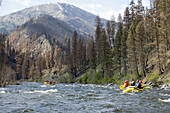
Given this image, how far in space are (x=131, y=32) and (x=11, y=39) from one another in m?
172

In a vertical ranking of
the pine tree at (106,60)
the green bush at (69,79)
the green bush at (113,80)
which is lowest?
the green bush at (69,79)

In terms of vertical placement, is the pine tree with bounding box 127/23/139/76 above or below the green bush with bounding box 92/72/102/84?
above

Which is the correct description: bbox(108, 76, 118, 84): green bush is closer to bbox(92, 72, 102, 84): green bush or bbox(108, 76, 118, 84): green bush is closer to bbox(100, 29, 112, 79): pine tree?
bbox(100, 29, 112, 79): pine tree

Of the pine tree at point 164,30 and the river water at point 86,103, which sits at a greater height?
the pine tree at point 164,30

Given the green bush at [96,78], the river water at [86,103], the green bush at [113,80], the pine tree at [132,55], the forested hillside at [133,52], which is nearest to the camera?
the river water at [86,103]

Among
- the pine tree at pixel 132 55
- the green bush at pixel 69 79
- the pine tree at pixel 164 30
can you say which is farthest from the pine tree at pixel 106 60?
the pine tree at pixel 164 30

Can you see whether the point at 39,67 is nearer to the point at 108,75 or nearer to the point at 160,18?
the point at 108,75

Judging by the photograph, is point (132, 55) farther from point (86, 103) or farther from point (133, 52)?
point (86, 103)

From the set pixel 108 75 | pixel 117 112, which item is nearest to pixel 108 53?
pixel 108 75

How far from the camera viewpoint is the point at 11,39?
193 metres

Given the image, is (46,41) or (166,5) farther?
(46,41)

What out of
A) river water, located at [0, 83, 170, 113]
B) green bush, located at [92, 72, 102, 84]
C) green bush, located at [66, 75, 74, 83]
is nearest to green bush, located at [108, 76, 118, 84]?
→ green bush, located at [92, 72, 102, 84]

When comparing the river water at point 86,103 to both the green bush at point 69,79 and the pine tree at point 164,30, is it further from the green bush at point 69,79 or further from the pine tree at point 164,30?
the green bush at point 69,79

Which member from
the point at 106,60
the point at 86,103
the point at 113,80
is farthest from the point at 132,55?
the point at 86,103
